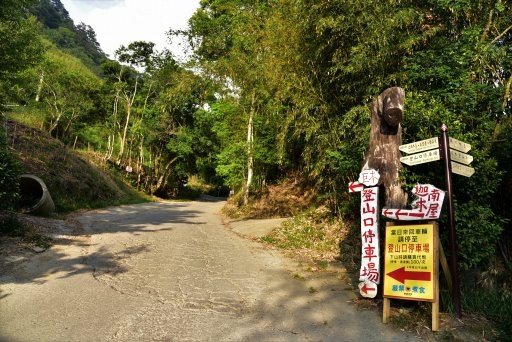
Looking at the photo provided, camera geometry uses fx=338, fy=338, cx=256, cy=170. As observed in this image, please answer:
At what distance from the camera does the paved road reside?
3256mm

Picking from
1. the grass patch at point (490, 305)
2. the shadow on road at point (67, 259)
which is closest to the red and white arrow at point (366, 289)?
the grass patch at point (490, 305)

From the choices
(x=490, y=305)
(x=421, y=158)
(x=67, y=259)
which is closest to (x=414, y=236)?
(x=421, y=158)

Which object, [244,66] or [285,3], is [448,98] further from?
[244,66]

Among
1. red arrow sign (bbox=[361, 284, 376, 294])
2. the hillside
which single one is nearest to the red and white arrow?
red arrow sign (bbox=[361, 284, 376, 294])

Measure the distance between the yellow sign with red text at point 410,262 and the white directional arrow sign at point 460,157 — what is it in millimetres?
899

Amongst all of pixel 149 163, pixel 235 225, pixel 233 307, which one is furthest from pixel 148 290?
pixel 149 163

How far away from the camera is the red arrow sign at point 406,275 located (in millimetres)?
3504

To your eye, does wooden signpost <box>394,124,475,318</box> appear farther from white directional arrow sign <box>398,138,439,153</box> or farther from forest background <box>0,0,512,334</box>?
forest background <box>0,0,512,334</box>

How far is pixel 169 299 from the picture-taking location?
4.07 m

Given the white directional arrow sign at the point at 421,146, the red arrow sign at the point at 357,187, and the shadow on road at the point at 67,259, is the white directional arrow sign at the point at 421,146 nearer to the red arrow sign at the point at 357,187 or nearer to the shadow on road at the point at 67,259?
the red arrow sign at the point at 357,187

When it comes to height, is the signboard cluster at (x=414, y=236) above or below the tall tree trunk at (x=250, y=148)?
below

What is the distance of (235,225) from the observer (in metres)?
10.8

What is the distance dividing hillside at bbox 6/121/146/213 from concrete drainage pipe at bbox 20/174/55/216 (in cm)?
99

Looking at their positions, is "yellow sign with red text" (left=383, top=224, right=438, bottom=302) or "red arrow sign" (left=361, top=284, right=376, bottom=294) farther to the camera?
"red arrow sign" (left=361, top=284, right=376, bottom=294)
